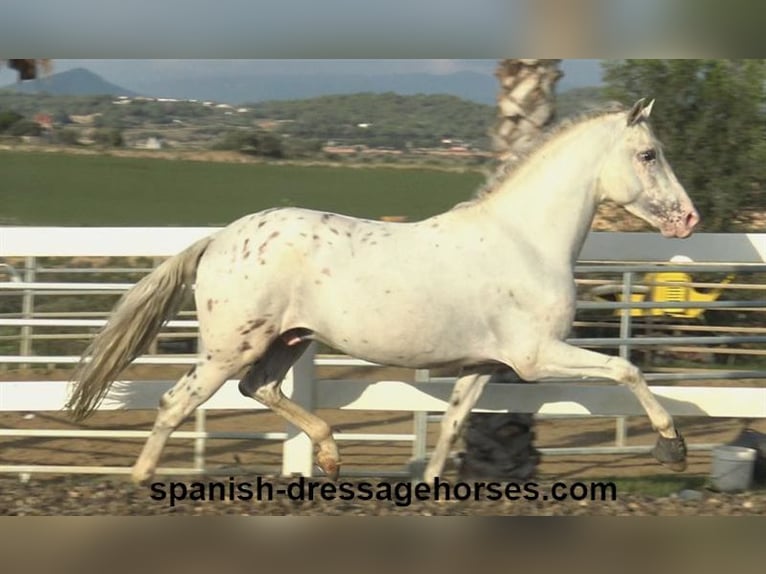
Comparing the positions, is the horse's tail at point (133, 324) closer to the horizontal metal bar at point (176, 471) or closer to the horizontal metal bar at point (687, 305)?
the horizontal metal bar at point (176, 471)

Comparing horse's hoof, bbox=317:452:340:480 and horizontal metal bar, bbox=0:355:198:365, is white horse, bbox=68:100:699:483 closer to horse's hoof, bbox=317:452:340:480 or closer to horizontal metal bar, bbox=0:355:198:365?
horse's hoof, bbox=317:452:340:480

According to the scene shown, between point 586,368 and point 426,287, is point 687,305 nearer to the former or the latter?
point 586,368

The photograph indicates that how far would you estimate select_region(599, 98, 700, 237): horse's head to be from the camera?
5.03 meters

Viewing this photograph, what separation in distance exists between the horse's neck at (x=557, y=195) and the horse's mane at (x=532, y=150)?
0.06ft

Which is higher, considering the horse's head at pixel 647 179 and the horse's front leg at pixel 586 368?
the horse's head at pixel 647 179

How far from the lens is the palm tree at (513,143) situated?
5.73 metres

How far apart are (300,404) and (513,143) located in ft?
5.69

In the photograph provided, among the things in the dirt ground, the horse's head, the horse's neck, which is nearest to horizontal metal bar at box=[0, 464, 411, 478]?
the dirt ground

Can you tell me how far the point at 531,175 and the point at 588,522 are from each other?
1.60 m

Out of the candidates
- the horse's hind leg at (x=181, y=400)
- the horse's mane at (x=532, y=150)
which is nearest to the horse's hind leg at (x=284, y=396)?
the horse's hind leg at (x=181, y=400)

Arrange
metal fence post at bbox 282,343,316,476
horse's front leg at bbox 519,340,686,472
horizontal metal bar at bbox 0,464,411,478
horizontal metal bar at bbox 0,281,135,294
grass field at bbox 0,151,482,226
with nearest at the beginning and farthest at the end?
horse's front leg at bbox 519,340,686,472
metal fence post at bbox 282,343,316,476
horizontal metal bar at bbox 0,281,135,294
horizontal metal bar at bbox 0,464,411,478
grass field at bbox 0,151,482,226

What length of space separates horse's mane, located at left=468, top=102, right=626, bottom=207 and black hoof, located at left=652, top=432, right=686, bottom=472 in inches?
53.7

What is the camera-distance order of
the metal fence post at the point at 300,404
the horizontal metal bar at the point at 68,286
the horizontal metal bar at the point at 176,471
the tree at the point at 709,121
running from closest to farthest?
the metal fence post at the point at 300,404
the horizontal metal bar at the point at 68,286
the horizontal metal bar at the point at 176,471
the tree at the point at 709,121

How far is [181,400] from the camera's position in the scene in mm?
5000
